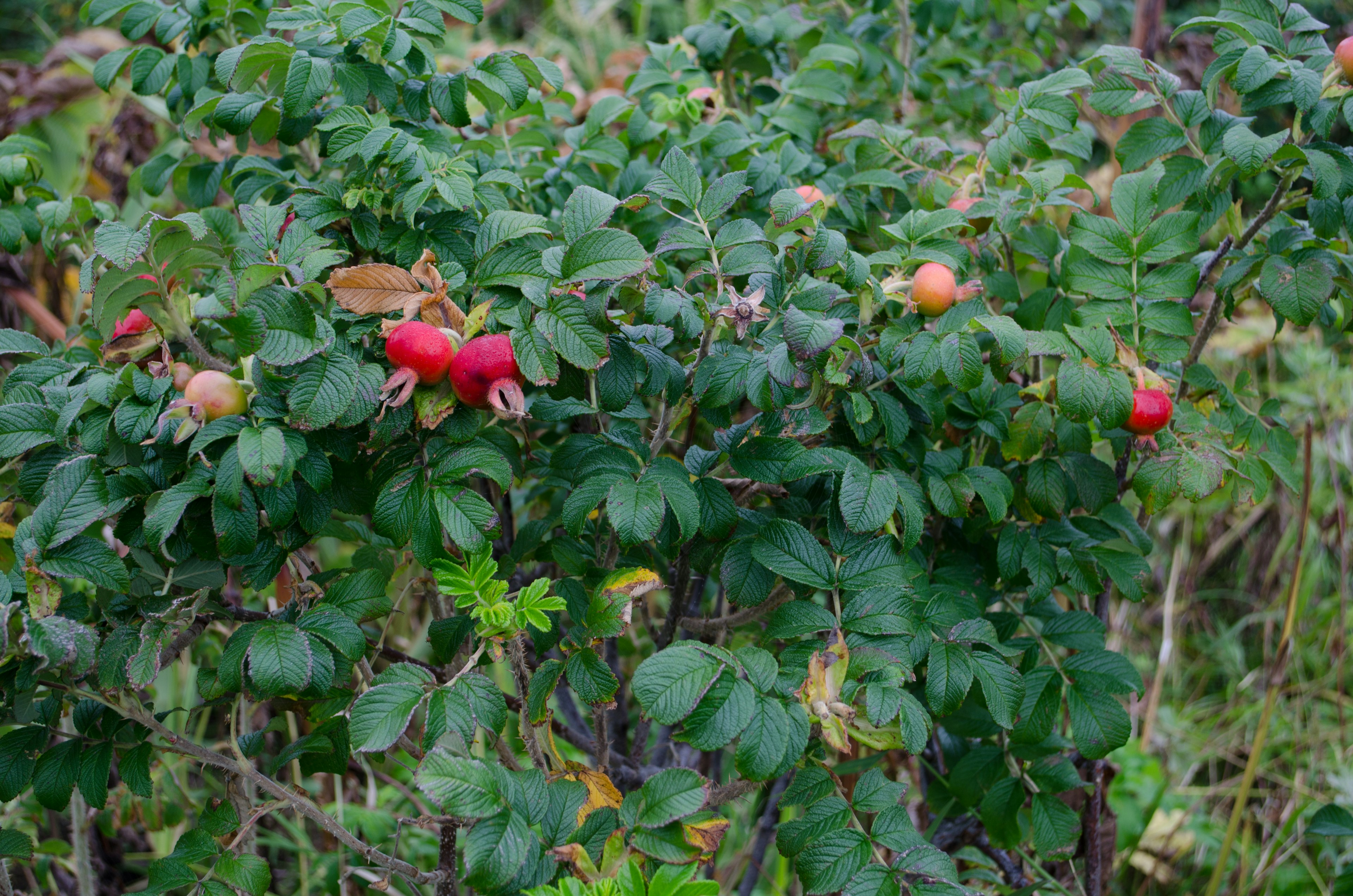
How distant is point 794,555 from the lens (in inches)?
36.4

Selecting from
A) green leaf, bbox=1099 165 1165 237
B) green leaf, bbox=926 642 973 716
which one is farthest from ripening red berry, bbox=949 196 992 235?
green leaf, bbox=926 642 973 716

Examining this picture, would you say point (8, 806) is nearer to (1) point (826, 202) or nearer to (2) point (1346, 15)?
(1) point (826, 202)

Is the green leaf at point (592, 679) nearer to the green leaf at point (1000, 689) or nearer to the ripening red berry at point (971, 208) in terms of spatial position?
the green leaf at point (1000, 689)

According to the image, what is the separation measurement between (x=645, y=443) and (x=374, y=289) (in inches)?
11.7

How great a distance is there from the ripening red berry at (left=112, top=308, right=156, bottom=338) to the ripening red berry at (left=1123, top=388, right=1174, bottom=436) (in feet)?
3.21

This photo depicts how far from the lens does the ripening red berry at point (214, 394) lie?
2.72ft

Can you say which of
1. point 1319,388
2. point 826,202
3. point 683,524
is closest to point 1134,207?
point 826,202

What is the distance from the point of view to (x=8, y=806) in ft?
5.22

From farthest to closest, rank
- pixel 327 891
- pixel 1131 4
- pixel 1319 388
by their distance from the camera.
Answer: pixel 1131 4
pixel 1319 388
pixel 327 891

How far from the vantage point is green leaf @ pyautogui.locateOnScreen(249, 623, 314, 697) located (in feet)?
2.63

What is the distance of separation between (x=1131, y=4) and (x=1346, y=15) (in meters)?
1.15

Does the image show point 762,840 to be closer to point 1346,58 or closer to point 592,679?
point 592,679

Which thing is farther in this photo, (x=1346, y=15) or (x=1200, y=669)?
(x=1346, y=15)

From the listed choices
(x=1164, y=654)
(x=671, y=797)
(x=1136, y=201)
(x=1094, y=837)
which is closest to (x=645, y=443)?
(x=671, y=797)
